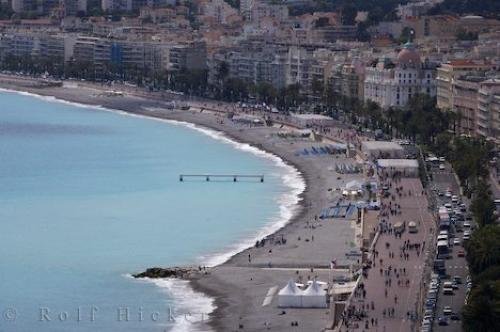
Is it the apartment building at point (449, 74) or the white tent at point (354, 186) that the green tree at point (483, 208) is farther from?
the apartment building at point (449, 74)

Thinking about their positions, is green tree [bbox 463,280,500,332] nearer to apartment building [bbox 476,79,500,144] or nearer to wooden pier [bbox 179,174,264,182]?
wooden pier [bbox 179,174,264,182]

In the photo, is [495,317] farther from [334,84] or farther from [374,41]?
[374,41]

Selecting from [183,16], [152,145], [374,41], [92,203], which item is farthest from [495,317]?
[183,16]

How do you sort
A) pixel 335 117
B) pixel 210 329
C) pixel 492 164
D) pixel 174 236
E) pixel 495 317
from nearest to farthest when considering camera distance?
pixel 495 317 < pixel 210 329 < pixel 174 236 < pixel 492 164 < pixel 335 117

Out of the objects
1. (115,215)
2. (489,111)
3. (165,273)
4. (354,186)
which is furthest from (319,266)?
(489,111)

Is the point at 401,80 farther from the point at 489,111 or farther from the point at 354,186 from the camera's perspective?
the point at 354,186

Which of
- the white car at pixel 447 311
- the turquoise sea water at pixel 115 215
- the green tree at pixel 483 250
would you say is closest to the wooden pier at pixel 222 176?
the turquoise sea water at pixel 115 215

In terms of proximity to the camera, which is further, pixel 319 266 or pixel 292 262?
pixel 292 262
